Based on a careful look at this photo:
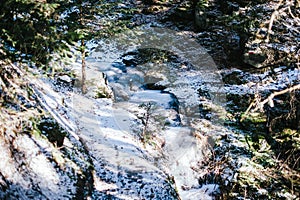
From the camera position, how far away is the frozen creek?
7.13 meters

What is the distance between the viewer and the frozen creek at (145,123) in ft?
23.4

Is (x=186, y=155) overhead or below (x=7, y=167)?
below

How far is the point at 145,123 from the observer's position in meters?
9.26

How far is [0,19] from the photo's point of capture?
4848mm

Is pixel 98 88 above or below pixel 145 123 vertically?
above

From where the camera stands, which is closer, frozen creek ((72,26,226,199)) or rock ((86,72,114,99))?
frozen creek ((72,26,226,199))

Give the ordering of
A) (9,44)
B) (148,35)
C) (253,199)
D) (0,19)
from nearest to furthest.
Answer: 1. (0,19)
2. (9,44)
3. (253,199)
4. (148,35)

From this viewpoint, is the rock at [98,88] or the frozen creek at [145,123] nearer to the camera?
the frozen creek at [145,123]

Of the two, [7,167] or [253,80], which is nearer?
[7,167]

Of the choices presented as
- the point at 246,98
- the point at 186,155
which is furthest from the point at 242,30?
the point at 186,155

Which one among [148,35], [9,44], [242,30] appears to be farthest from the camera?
Result: [148,35]

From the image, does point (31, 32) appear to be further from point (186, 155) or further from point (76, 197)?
point (186, 155)

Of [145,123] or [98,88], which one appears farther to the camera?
[98,88]

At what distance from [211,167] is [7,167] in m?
5.51
